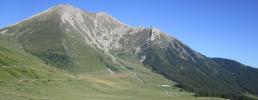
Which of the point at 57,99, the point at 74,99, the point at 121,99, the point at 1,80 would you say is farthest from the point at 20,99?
the point at 121,99

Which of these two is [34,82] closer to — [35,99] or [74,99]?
[74,99]

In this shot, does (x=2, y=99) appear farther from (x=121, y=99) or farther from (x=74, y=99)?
(x=121, y=99)

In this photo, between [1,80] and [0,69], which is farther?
[0,69]

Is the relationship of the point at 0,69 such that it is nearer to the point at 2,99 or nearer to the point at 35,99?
the point at 35,99

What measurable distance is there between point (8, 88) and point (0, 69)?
48.0m

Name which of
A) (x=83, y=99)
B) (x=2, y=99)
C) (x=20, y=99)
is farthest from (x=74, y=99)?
(x=2, y=99)

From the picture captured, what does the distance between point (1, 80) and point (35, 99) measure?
5462 centimetres

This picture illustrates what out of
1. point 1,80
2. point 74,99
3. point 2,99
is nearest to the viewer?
point 2,99

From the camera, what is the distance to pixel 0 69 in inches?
7869

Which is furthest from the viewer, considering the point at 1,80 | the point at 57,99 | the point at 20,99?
the point at 1,80

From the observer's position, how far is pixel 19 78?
200 meters

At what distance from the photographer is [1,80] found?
177500mm

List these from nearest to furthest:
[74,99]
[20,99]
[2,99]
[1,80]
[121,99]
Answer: [2,99]
[20,99]
[74,99]
[1,80]
[121,99]

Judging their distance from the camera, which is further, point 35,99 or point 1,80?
point 1,80
